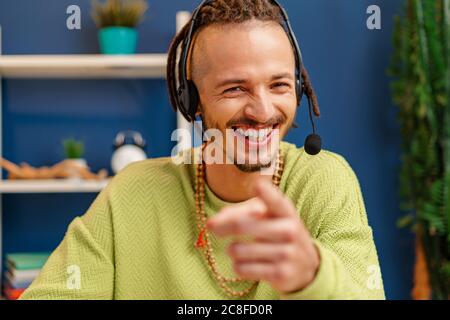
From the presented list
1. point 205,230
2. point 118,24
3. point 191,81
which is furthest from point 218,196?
point 118,24

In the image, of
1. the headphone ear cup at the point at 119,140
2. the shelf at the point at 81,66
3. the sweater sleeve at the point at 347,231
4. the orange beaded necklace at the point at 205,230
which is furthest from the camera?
the headphone ear cup at the point at 119,140

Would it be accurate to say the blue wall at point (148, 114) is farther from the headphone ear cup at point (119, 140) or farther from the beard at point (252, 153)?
the beard at point (252, 153)

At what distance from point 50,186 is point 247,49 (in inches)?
52.9

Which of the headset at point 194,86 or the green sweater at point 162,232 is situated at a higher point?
the headset at point 194,86

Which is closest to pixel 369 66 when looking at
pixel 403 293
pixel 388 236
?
pixel 388 236

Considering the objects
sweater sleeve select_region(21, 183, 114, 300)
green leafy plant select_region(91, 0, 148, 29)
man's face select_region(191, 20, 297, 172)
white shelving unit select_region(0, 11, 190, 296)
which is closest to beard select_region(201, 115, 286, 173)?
man's face select_region(191, 20, 297, 172)

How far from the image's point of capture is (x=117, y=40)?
198 cm

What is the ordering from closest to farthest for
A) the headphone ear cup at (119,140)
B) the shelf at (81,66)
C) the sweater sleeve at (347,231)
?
the sweater sleeve at (347,231) → the shelf at (81,66) → the headphone ear cup at (119,140)

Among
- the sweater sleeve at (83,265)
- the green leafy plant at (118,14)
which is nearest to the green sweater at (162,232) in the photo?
the sweater sleeve at (83,265)

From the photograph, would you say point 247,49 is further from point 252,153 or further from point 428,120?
point 428,120

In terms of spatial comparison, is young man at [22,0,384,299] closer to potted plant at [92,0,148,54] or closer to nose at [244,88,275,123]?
nose at [244,88,275,123]

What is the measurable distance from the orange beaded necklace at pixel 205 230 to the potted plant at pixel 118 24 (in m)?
1.18

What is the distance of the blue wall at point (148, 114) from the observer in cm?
204
